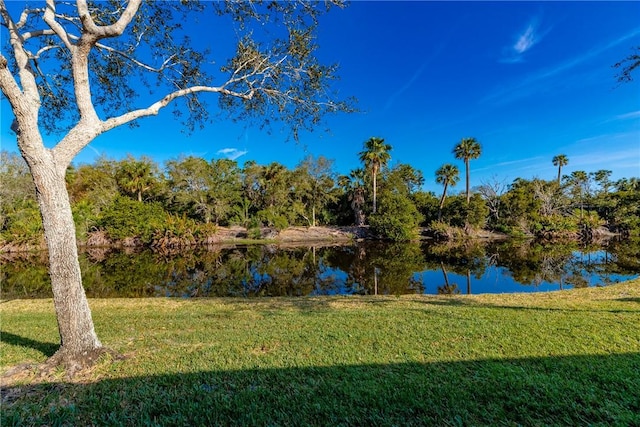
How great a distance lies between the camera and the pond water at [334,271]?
1265cm

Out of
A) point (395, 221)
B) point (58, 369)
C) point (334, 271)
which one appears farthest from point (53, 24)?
point (395, 221)

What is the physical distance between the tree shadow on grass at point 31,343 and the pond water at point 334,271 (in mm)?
6998

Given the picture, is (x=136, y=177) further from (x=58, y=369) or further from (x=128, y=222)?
(x=58, y=369)

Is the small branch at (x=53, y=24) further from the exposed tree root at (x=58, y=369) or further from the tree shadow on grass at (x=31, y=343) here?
the tree shadow on grass at (x=31, y=343)

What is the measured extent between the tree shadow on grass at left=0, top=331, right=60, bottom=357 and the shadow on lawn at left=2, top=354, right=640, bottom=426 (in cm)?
115

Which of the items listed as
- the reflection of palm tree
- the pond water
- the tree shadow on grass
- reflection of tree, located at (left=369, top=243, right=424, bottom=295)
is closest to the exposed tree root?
the tree shadow on grass

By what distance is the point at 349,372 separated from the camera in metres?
3.38

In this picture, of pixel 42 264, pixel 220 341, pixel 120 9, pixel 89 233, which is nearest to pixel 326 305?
pixel 220 341

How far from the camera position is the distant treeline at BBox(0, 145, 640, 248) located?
28.2 m

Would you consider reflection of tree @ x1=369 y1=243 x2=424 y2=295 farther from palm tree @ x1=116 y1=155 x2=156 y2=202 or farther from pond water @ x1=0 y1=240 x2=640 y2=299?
palm tree @ x1=116 y1=155 x2=156 y2=202

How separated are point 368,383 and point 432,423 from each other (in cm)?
75

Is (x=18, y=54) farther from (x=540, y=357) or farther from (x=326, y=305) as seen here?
(x=540, y=357)

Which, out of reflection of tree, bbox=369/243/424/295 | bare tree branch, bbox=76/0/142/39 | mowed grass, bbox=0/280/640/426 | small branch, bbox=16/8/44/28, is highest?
small branch, bbox=16/8/44/28

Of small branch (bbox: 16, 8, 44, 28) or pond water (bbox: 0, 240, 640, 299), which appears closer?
small branch (bbox: 16, 8, 44, 28)
